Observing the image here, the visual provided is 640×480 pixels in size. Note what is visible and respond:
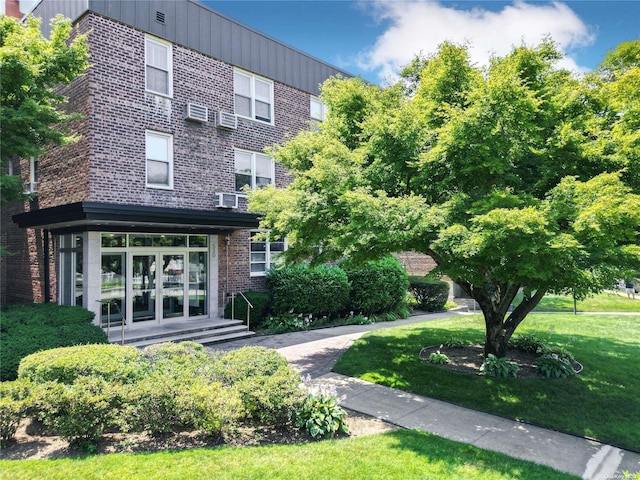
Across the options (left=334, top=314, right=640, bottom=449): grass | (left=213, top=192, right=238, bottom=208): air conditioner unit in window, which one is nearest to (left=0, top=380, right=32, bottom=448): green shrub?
(left=334, top=314, right=640, bottom=449): grass

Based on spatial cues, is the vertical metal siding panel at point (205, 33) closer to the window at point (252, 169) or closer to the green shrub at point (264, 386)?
the window at point (252, 169)

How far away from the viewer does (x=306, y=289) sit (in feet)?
45.3

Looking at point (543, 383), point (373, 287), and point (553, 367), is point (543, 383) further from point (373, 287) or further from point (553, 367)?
point (373, 287)

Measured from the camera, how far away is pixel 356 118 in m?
8.96

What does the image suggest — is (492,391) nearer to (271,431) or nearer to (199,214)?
(271,431)

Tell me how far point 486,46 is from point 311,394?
7.14 metres

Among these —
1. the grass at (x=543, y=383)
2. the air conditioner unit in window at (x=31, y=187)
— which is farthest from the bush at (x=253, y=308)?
the air conditioner unit in window at (x=31, y=187)

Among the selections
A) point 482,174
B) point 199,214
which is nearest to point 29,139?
point 199,214

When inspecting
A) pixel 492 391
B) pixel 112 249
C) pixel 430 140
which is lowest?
pixel 492 391

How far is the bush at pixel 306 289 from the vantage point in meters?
13.8

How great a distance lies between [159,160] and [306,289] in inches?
244

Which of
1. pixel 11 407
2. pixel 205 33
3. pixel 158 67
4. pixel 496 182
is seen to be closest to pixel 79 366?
pixel 11 407

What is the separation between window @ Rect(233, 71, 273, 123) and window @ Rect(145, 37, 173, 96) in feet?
7.91

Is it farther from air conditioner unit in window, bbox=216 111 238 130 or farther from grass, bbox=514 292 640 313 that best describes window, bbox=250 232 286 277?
grass, bbox=514 292 640 313
